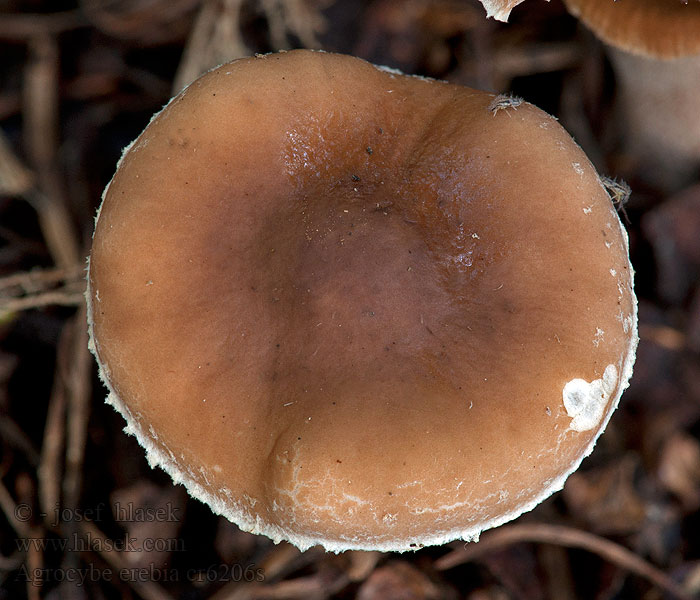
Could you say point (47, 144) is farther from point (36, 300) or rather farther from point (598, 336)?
point (598, 336)

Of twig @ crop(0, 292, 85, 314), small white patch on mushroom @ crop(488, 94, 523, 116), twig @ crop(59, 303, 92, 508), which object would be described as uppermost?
small white patch on mushroom @ crop(488, 94, 523, 116)

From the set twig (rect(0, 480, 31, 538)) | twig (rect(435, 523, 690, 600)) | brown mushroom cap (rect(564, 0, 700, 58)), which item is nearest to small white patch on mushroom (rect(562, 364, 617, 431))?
twig (rect(435, 523, 690, 600))

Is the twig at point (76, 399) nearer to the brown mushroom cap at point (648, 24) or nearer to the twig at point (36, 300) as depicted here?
the twig at point (36, 300)

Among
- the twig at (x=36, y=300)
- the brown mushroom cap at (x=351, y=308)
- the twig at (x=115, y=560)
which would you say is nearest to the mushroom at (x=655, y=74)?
the brown mushroom cap at (x=351, y=308)

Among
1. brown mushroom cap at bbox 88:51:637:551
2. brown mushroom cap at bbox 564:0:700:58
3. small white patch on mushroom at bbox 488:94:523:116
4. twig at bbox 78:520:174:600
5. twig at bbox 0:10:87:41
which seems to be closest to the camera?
brown mushroom cap at bbox 88:51:637:551

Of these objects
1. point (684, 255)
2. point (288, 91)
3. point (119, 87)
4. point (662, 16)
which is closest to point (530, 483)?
point (288, 91)

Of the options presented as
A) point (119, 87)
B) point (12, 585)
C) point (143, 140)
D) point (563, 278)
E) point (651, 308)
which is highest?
point (143, 140)

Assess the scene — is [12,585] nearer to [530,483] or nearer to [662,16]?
[530,483]

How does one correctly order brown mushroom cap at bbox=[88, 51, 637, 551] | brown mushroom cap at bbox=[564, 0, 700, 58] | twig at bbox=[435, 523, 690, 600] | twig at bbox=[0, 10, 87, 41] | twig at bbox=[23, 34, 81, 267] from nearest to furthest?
brown mushroom cap at bbox=[88, 51, 637, 551] → brown mushroom cap at bbox=[564, 0, 700, 58] → twig at bbox=[435, 523, 690, 600] → twig at bbox=[23, 34, 81, 267] → twig at bbox=[0, 10, 87, 41]

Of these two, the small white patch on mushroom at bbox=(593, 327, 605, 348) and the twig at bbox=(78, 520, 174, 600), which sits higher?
the small white patch on mushroom at bbox=(593, 327, 605, 348)

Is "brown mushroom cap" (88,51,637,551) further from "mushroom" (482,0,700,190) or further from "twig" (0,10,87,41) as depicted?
"twig" (0,10,87,41)
